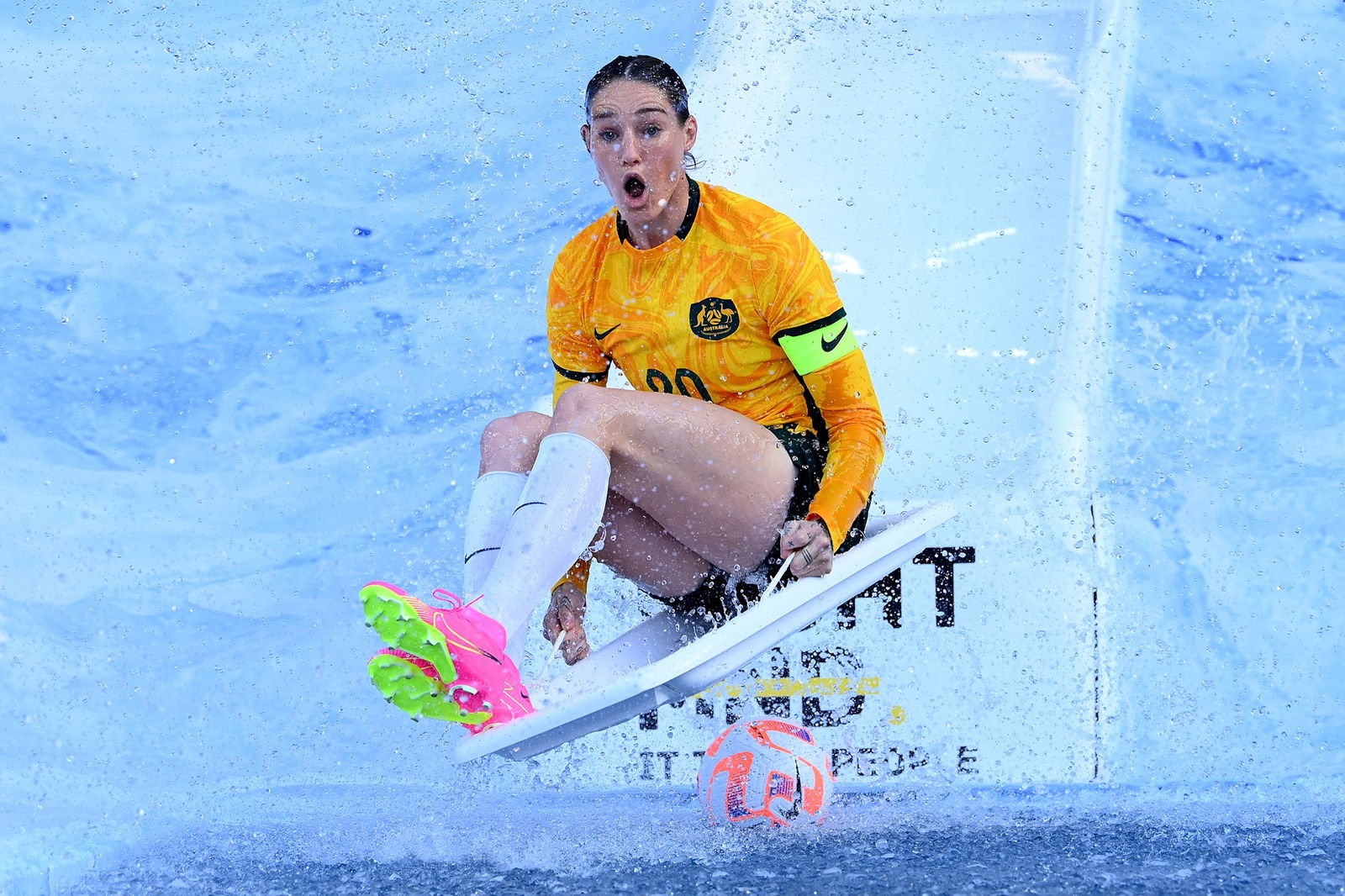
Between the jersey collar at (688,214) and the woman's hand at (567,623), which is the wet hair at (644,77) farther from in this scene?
the woman's hand at (567,623)

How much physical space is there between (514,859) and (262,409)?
1565 millimetres

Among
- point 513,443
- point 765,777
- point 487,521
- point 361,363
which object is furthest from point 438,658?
point 361,363

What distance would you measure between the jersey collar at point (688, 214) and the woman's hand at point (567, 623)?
0.61 m

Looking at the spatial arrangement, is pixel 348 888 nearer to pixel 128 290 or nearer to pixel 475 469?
pixel 475 469

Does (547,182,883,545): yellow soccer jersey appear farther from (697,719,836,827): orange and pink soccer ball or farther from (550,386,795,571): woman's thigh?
(697,719,836,827): orange and pink soccer ball

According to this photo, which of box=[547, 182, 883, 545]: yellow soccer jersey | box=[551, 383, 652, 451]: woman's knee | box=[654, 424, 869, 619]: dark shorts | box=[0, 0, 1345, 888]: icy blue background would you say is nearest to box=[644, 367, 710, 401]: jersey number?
box=[547, 182, 883, 545]: yellow soccer jersey

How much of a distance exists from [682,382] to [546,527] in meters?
0.49

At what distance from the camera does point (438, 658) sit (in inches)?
64.2

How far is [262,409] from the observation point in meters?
3.38

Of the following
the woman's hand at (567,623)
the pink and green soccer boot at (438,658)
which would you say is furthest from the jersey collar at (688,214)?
the pink and green soccer boot at (438,658)

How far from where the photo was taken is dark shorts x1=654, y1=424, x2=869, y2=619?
2133mm

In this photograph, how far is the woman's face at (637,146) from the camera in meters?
2.06

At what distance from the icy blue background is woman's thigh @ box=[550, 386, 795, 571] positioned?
4.50 ft

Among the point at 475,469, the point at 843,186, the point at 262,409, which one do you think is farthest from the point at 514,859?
the point at 843,186
